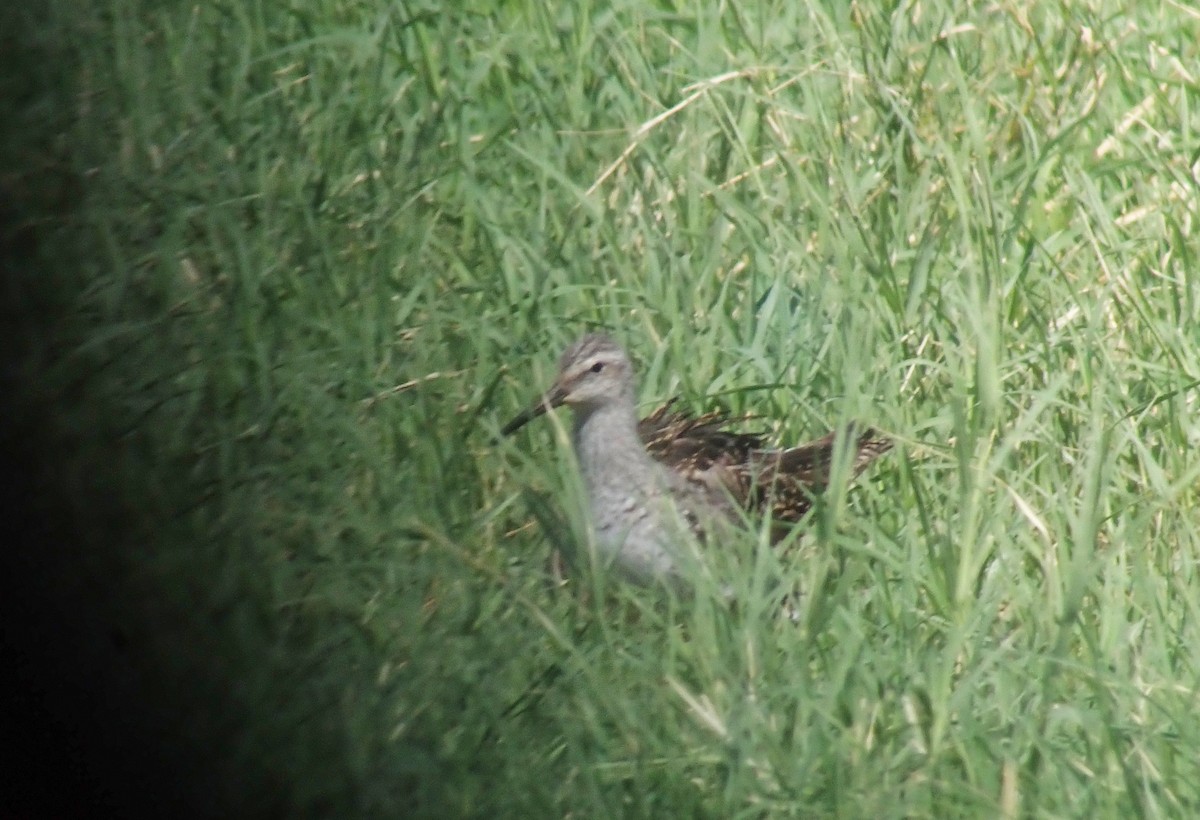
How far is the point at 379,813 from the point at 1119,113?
3.58m

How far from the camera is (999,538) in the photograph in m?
4.15

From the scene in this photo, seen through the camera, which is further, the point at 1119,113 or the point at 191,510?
the point at 1119,113

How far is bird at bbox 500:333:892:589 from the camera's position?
15.6ft

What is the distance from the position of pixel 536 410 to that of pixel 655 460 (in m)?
0.37

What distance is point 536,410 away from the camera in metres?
4.91

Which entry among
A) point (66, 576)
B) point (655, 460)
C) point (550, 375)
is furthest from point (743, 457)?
point (66, 576)

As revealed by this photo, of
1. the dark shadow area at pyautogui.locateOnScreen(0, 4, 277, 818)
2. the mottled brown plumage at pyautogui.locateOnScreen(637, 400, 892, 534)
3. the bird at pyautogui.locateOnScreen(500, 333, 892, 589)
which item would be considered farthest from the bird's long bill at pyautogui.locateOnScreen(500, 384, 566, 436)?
the dark shadow area at pyautogui.locateOnScreen(0, 4, 277, 818)

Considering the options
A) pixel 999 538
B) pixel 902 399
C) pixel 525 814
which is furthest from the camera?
pixel 902 399

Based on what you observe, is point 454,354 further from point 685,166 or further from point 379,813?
point 379,813

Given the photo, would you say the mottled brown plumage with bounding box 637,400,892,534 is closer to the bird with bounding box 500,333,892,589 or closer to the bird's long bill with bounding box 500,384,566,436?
the bird with bounding box 500,333,892,589

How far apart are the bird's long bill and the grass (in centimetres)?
7

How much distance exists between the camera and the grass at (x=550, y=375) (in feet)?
12.7

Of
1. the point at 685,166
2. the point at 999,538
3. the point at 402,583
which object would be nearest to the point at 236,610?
the point at 402,583

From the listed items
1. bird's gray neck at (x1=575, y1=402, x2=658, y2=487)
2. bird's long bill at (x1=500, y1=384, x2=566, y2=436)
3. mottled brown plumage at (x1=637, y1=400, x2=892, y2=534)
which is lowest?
mottled brown plumage at (x1=637, y1=400, x2=892, y2=534)
